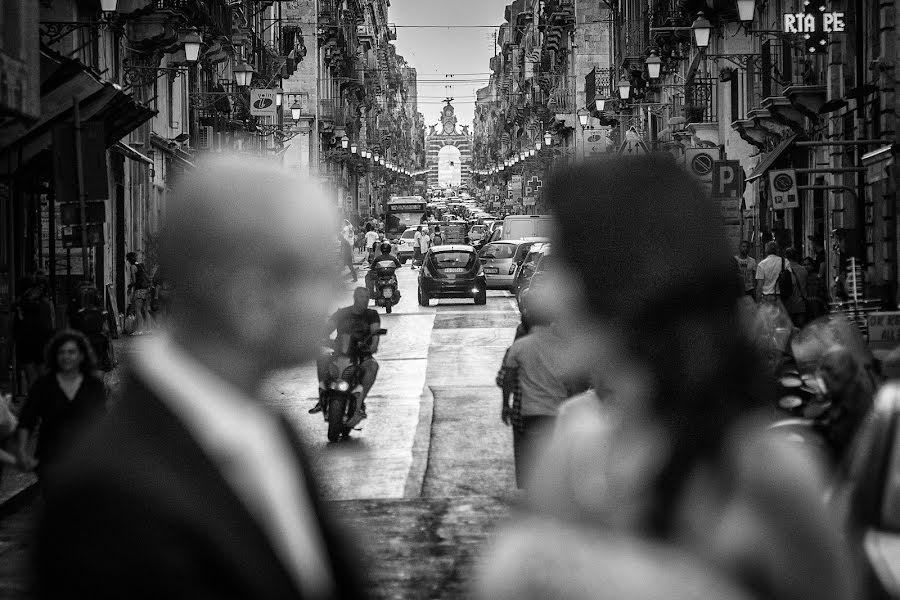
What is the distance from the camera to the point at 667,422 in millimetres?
2031

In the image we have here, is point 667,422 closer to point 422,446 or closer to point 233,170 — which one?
point 233,170

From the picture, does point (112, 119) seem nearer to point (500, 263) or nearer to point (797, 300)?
point (797, 300)

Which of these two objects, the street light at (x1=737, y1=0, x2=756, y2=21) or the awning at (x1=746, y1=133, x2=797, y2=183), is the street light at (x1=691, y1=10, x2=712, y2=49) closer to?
the street light at (x1=737, y1=0, x2=756, y2=21)

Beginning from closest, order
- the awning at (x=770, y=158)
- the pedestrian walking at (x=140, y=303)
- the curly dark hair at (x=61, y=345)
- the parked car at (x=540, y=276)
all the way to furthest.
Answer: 1. the parked car at (x=540, y=276)
2. the curly dark hair at (x=61, y=345)
3. the pedestrian walking at (x=140, y=303)
4. the awning at (x=770, y=158)

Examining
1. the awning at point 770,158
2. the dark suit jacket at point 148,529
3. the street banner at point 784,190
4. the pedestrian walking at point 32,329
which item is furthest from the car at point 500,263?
the dark suit jacket at point 148,529

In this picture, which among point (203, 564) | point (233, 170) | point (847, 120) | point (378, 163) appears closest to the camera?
point (203, 564)

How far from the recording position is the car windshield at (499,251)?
43.2m

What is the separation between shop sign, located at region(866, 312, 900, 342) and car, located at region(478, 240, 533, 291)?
28383 mm

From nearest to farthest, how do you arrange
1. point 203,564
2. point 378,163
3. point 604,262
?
point 203,564 < point 604,262 < point 378,163

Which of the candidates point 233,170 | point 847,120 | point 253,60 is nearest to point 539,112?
point 253,60

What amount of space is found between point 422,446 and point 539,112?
278 ft

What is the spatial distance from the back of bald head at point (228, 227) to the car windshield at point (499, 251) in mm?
40620

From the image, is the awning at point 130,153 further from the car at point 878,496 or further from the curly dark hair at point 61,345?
the car at point 878,496

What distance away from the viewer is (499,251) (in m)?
43.5
